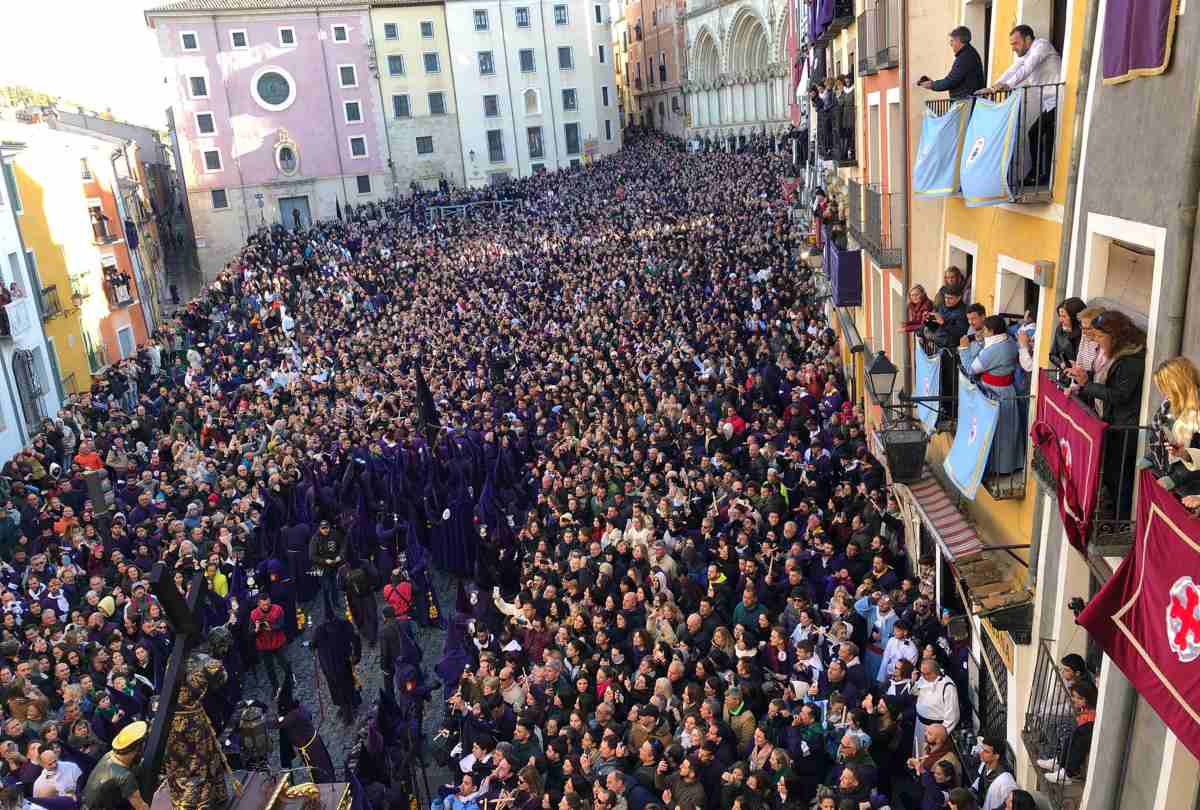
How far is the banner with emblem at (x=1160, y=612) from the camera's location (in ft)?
14.1

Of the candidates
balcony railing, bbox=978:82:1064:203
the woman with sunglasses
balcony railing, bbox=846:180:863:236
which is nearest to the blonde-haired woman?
the woman with sunglasses

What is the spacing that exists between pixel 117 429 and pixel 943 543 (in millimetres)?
16626

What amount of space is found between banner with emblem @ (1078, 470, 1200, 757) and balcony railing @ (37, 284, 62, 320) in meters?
27.8

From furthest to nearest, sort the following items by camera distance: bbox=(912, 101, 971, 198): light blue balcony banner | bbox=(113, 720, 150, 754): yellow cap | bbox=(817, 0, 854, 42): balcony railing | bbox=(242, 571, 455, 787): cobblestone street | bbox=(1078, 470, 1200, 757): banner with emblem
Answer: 1. bbox=(817, 0, 854, 42): balcony railing
2. bbox=(242, 571, 455, 787): cobblestone street
3. bbox=(912, 101, 971, 198): light blue balcony banner
4. bbox=(113, 720, 150, 754): yellow cap
5. bbox=(1078, 470, 1200, 757): banner with emblem

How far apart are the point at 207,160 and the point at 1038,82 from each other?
171 ft

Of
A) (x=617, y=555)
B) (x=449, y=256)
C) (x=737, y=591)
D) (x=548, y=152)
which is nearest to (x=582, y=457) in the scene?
(x=617, y=555)

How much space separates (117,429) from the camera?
775 inches

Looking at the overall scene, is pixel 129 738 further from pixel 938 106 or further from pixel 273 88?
pixel 273 88

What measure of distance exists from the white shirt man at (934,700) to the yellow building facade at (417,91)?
170 feet

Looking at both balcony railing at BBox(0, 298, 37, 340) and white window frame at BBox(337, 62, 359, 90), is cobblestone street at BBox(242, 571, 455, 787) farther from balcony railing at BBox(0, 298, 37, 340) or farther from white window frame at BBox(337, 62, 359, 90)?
white window frame at BBox(337, 62, 359, 90)

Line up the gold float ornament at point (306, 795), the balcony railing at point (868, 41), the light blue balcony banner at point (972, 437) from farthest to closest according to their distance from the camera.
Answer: the balcony railing at point (868, 41) < the light blue balcony banner at point (972, 437) < the gold float ornament at point (306, 795)

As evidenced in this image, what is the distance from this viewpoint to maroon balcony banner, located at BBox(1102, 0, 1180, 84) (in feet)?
15.4

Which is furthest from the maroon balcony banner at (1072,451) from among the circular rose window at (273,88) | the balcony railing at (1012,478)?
the circular rose window at (273,88)

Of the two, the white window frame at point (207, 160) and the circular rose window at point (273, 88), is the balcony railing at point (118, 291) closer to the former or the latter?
the white window frame at point (207, 160)
